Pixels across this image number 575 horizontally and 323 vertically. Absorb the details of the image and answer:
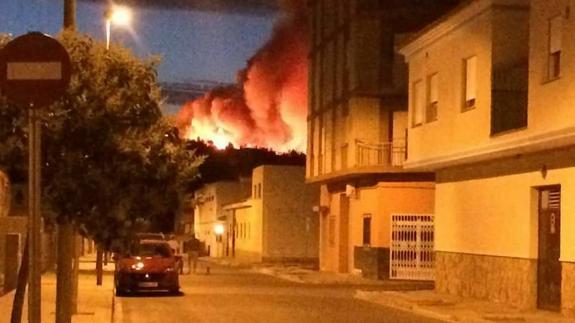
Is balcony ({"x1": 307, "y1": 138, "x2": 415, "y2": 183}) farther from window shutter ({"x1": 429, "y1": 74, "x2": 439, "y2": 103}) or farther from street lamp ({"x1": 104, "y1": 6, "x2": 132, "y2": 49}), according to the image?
street lamp ({"x1": 104, "y1": 6, "x2": 132, "y2": 49})

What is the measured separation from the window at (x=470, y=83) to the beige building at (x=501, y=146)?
0.17ft

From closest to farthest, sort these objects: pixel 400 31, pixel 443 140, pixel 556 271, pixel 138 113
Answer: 1. pixel 138 113
2. pixel 556 271
3. pixel 443 140
4. pixel 400 31

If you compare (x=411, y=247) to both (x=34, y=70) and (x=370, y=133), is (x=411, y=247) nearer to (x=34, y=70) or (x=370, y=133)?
(x=370, y=133)

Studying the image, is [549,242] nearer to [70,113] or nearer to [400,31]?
[70,113]

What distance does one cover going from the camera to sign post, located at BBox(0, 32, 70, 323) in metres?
8.82

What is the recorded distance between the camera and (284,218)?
213ft

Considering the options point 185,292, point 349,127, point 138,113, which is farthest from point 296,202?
point 138,113

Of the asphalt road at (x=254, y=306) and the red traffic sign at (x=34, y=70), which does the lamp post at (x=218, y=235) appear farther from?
the red traffic sign at (x=34, y=70)

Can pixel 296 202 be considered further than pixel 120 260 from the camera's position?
Yes

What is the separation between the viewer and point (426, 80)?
32.2 meters

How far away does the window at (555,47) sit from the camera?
2283 cm

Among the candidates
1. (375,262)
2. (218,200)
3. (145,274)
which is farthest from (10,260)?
(218,200)

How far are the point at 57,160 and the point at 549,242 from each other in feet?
49.9

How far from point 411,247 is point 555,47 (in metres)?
19.1
